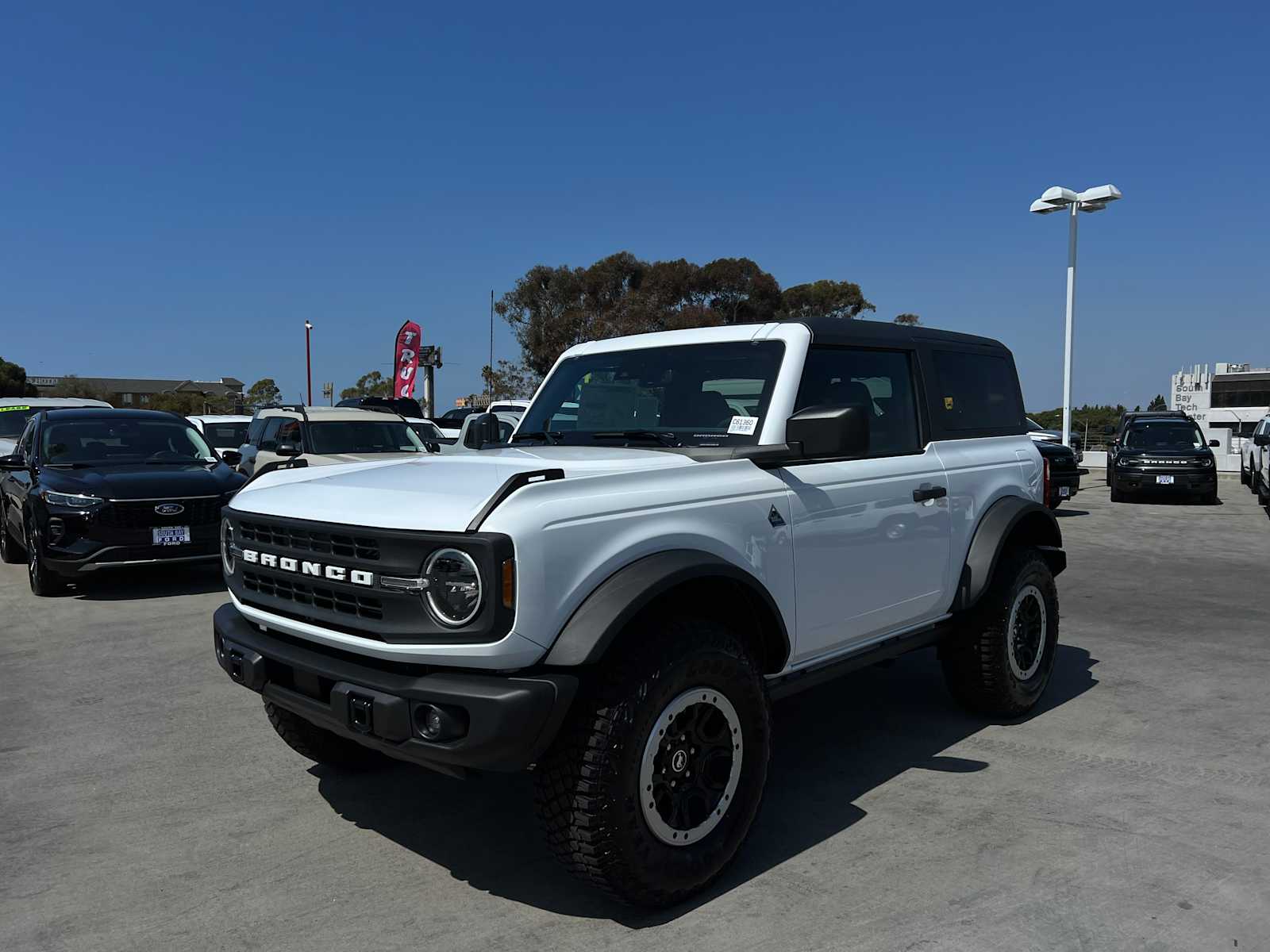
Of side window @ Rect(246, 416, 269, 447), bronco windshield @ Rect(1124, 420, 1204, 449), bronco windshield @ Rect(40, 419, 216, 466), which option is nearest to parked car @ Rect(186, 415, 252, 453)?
side window @ Rect(246, 416, 269, 447)

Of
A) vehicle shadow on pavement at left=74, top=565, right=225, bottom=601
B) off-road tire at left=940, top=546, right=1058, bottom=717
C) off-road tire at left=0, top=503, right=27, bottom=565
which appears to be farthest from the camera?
Answer: off-road tire at left=0, top=503, right=27, bottom=565

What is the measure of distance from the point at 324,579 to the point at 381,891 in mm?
1084

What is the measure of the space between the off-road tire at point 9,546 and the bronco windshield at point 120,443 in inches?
73.4

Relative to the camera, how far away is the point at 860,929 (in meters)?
2.87

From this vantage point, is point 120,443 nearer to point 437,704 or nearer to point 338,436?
point 338,436

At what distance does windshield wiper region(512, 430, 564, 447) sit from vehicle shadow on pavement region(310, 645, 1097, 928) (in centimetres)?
150

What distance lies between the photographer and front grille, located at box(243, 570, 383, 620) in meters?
2.92

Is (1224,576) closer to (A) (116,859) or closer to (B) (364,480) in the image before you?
(B) (364,480)

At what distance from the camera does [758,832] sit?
11.8 ft

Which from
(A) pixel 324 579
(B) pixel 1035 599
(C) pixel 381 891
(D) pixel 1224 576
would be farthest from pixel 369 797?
(D) pixel 1224 576

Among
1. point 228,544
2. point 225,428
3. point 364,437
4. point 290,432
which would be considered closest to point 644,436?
point 228,544

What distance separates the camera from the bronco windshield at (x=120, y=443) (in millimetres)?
9039

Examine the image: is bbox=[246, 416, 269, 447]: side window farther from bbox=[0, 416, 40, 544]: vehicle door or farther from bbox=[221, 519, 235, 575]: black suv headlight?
bbox=[221, 519, 235, 575]: black suv headlight

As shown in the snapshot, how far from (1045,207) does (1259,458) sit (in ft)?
24.4
